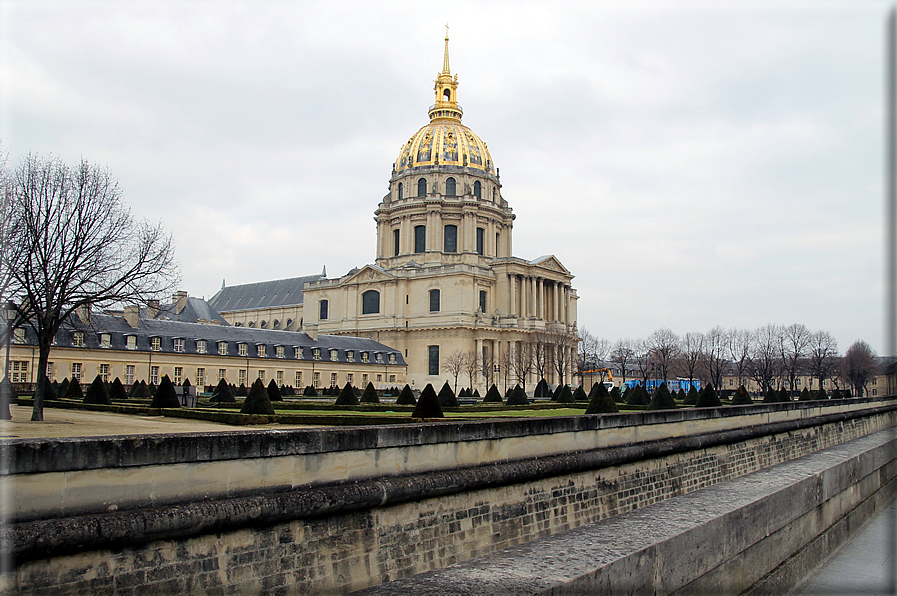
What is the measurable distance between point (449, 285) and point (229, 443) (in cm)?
7043

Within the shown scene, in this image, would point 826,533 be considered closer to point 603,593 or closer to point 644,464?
point 644,464

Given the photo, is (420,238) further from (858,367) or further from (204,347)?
(858,367)

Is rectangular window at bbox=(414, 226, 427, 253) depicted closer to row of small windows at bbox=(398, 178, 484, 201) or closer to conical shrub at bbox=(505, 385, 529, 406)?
row of small windows at bbox=(398, 178, 484, 201)

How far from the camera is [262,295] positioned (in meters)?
101

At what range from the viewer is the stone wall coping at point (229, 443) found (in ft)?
20.2

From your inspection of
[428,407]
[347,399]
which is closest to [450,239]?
[347,399]

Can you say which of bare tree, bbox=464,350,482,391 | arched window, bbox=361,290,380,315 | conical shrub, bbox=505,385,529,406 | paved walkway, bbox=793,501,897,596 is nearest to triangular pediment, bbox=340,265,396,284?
arched window, bbox=361,290,380,315

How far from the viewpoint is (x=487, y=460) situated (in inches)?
452

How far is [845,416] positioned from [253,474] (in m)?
31.8

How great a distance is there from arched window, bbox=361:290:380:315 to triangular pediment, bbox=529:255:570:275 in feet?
59.0

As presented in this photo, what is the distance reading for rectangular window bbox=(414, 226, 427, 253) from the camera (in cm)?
8612

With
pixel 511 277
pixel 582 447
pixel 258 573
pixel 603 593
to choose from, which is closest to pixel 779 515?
pixel 582 447

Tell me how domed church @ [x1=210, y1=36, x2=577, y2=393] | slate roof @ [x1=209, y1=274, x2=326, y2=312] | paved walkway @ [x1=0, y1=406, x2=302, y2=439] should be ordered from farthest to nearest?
1. slate roof @ [x1=209, y1=274, x2=326, y2=312]
2. domed church @ [x1=210, y1=36, x2=577, y2=393]
3. paved walkway @ [x1=0, y1=406, x2=302, y2=439]

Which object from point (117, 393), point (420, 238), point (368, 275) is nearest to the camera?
point (117, 393)
